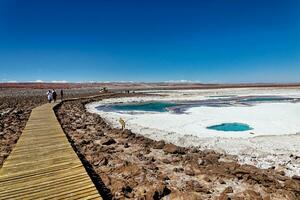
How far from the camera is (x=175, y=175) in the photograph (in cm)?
661

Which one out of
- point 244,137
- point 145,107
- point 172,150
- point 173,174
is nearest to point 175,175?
point 173,174

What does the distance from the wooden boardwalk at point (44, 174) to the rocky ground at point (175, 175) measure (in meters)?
0.67

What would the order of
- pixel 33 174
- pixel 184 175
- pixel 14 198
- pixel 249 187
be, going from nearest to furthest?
pixel 14 198, pixel 33 174, pixel 249 187, pixel 184 175

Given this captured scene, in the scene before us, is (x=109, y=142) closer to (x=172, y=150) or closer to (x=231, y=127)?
(x=172, y=150)

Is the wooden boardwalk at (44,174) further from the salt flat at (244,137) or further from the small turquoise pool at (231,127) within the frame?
the small turquoise pool at (231,127)

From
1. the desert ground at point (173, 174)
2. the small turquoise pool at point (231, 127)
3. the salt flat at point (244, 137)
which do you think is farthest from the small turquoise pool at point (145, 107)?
the desert ground at point (173, 174)

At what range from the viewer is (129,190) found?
18.4 feet

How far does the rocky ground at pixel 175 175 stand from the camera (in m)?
5.48

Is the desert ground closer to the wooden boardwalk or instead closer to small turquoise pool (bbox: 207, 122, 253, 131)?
the wooden boardwalk

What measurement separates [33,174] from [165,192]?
295 cm

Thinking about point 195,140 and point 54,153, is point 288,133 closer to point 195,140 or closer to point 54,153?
point 195,140

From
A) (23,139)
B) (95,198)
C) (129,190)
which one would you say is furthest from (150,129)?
(95,198)

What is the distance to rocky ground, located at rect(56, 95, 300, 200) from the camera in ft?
18.0

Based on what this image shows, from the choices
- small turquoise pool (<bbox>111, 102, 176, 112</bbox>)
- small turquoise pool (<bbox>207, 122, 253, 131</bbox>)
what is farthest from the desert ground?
small turquoise pool (<bbox>111, 102, 176, 112</bbox>)
